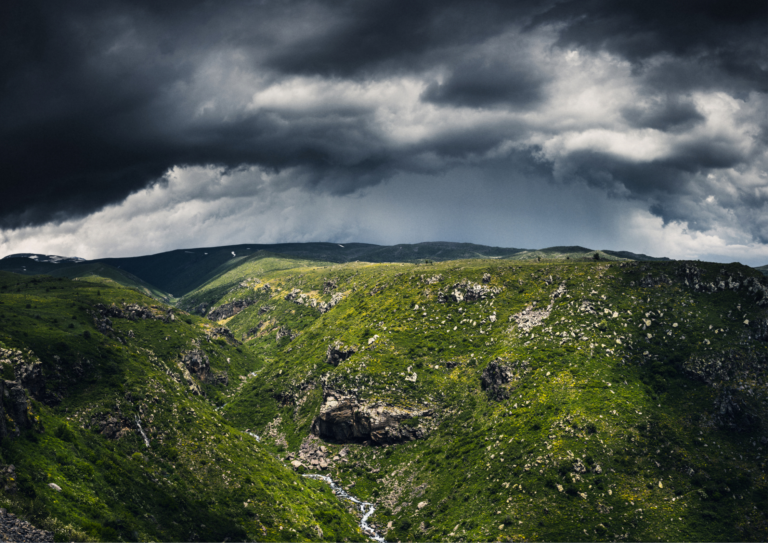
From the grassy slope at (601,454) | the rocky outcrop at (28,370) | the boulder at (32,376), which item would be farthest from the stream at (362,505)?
the rocky outcrop at (28,370)

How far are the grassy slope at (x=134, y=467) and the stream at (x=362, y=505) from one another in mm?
5719

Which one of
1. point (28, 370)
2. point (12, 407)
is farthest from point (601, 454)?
point (28, 370)

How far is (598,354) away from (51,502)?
191677 mm

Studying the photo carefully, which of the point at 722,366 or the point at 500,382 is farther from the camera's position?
the point at 500,382

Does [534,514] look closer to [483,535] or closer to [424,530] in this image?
[483,535]

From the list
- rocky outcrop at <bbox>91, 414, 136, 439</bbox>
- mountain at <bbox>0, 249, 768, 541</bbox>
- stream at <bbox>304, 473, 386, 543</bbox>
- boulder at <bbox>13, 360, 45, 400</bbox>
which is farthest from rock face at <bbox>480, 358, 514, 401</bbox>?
boulder at <bbox>13, 360, 45, 400</bbox>

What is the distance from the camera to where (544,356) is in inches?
7682

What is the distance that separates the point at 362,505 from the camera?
174250mm

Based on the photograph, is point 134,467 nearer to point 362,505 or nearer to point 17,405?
point 17,405

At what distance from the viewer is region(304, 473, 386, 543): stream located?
155 meters

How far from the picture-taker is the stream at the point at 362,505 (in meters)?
155

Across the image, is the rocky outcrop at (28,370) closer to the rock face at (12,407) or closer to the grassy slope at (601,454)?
the rock face at (12,407)

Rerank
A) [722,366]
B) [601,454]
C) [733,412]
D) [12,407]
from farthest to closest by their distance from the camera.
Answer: [722,366]
[733,412]
[601,454]
[12,407]

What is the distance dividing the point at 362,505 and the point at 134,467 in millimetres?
93477
